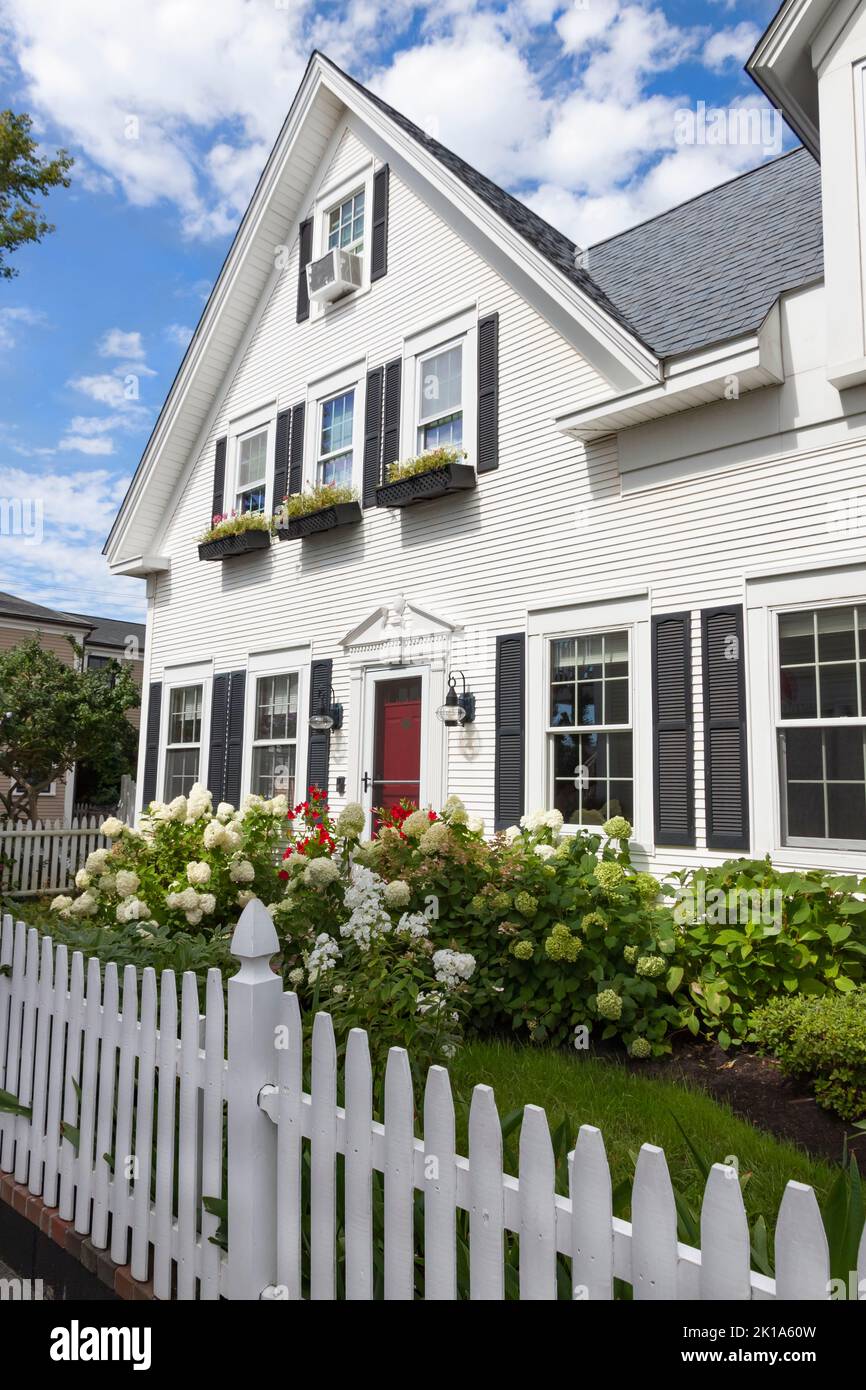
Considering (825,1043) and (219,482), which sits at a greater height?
(219,482)

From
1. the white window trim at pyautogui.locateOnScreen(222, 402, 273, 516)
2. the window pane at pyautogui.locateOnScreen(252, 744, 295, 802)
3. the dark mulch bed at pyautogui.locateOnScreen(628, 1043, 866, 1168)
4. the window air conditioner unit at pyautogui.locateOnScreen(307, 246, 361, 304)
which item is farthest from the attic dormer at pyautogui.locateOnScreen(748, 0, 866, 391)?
the window pane at pyautogui.locateOnScreen(252, 744, 295, 802)

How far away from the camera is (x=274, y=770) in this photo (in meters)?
11.2

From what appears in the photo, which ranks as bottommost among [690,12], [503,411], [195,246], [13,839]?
[13,839]

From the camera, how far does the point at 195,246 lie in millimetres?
13984

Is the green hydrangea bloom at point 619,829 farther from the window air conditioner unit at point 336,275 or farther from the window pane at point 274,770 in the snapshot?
the window air conditioner unit at point 336,275

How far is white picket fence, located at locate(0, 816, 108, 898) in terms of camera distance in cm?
1316

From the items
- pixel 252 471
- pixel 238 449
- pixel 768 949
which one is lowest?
pixel 768 949

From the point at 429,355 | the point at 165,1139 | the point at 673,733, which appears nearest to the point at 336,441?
the point at 429,355

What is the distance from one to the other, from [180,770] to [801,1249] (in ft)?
40.3

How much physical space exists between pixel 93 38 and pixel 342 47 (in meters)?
3.65

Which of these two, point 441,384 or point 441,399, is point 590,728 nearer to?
point 441,399
